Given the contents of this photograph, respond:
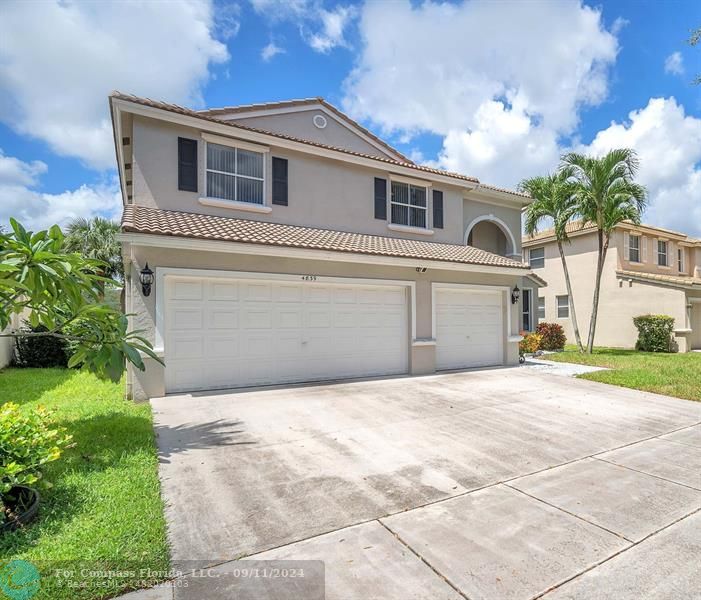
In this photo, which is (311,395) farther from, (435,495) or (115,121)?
(115,121)

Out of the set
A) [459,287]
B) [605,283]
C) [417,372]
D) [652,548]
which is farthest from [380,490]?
[605,283]

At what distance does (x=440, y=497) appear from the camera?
397 centimetres

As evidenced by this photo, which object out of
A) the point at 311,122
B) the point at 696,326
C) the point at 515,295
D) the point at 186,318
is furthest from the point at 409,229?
the point at 696,326

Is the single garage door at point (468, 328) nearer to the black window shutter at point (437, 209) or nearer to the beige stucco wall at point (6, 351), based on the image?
the black window shutter at point (437, 209)

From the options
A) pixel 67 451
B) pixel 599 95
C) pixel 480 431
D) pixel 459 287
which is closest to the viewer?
pixel 67 451

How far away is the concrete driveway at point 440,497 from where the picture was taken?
2.77m

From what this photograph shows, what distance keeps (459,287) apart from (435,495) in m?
9.15

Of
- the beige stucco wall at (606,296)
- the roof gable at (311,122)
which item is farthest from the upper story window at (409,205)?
the beige stucco wall at (606,296)

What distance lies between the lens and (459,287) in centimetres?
1241

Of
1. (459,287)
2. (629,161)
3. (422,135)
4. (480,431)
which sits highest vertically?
(422,135)

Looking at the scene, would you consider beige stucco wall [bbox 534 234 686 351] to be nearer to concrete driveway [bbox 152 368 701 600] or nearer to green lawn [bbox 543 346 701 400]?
green lawn [bbox 543 346 701 400]

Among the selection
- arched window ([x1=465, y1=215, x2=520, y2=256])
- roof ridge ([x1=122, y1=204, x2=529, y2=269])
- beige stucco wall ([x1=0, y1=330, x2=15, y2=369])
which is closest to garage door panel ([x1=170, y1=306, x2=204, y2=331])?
roof ridge ([x1=122, y1=204, x2=529, y2=269])

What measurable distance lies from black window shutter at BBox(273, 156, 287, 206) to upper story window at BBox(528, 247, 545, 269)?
1903 cm

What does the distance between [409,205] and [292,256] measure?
5.90 meters
